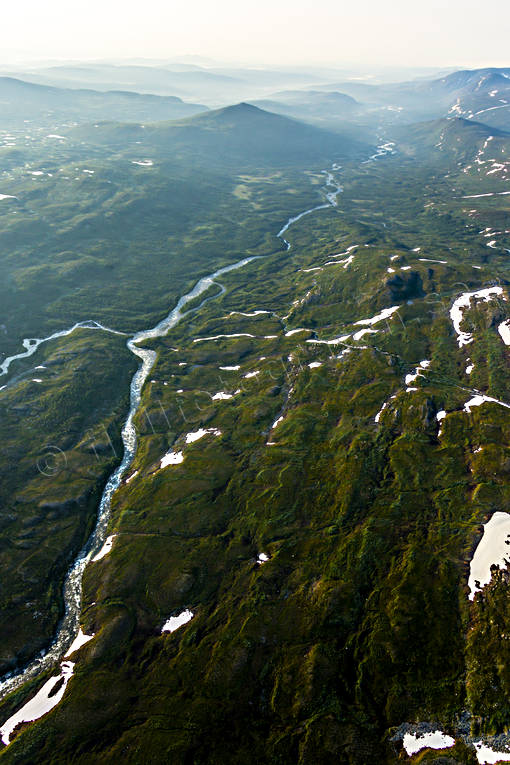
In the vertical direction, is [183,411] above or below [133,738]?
above

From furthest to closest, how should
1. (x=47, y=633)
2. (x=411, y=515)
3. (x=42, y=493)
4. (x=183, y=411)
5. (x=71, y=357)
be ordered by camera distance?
(x=71, y=357) → (x=183, y=411) → (x=42, y=493) → (x=411, y=515) → (x=47, y=633)

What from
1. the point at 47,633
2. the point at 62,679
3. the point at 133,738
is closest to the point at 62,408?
the point at 47,633

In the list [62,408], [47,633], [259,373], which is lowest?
[47,633]

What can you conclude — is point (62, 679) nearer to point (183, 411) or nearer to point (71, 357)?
point (183, 411)

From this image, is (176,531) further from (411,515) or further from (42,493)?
(411,515)

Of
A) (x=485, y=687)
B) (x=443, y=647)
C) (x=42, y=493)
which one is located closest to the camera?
(x=485, y=687)

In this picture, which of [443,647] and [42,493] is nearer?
[443,647]

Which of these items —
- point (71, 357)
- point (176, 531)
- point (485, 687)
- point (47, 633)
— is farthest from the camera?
point (71, 357)

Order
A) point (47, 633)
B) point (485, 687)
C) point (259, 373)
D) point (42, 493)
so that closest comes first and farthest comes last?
point (485, 687)
point (47, 633)
point (42, 493)
point (259, 373)

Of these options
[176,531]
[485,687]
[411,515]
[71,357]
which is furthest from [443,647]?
[71,357]
